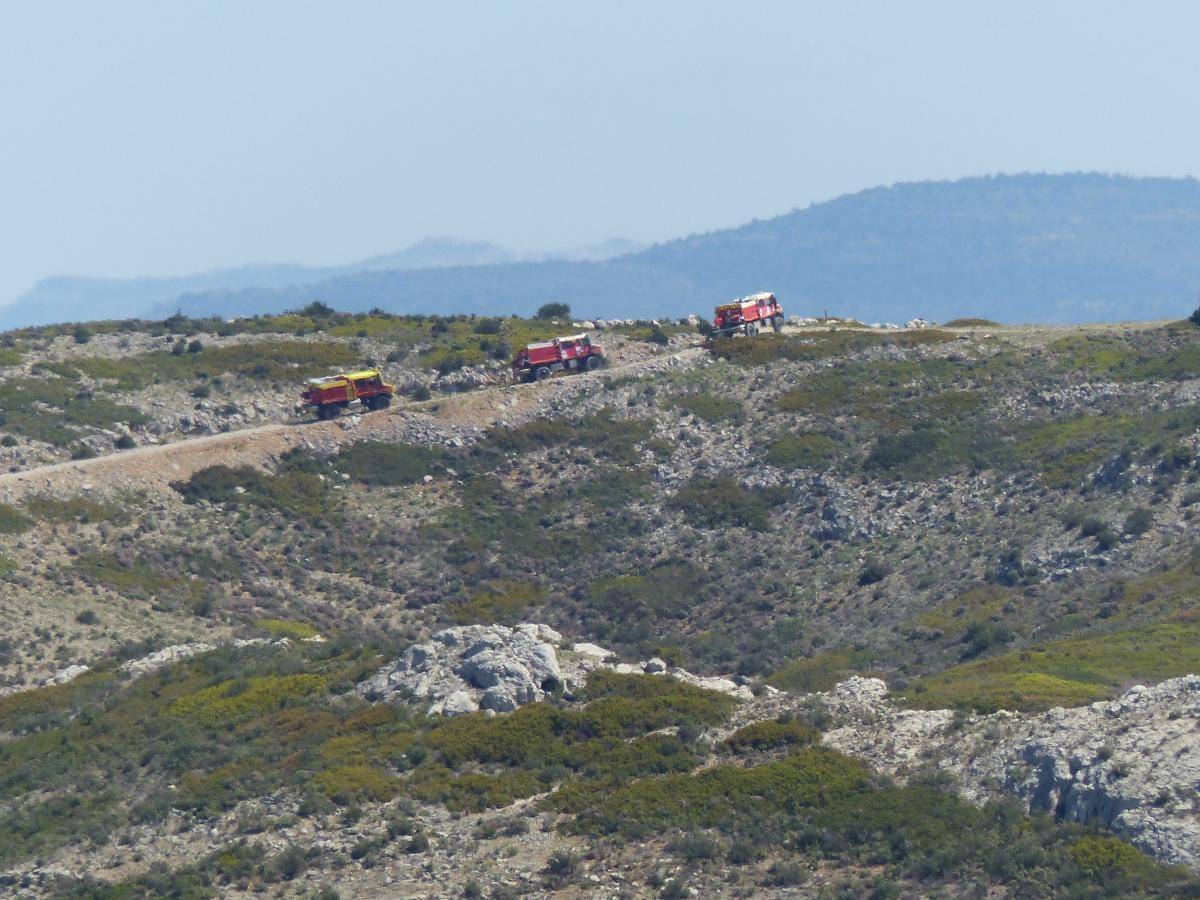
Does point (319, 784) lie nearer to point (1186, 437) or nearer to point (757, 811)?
point (757, 811)

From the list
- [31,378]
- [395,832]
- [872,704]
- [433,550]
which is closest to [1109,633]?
[872,704]

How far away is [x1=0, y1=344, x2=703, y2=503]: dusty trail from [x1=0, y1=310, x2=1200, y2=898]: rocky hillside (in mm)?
299

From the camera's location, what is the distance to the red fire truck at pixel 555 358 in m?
104

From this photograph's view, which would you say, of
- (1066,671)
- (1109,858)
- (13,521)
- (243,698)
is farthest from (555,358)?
(1109,858)

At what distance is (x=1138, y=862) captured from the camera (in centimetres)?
3244

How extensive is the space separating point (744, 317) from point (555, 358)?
16.8 metres

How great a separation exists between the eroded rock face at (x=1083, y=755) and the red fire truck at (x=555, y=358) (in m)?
63.7

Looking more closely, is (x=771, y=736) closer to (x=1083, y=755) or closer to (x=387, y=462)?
(x=1083, y=755)

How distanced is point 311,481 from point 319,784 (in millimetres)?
48356

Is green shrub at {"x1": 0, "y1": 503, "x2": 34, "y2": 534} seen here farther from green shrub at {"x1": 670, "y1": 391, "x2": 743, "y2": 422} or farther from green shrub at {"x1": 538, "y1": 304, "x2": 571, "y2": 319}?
green shrub at {"x1": 538, "y1": 304, "x2": 571, "y2": 319}

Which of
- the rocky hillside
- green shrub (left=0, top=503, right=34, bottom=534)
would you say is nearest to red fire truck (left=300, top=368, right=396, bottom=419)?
the rocky hillside

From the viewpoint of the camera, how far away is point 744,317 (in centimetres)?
11481

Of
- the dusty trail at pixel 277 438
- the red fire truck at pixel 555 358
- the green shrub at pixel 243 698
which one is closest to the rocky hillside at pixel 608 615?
the green shrub at pixel 243 698

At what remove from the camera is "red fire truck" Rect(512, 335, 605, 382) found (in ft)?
342
